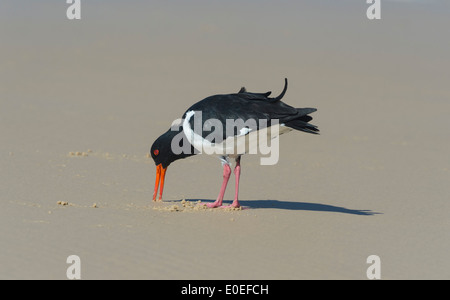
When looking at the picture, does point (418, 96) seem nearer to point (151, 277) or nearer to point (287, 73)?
point (287, 73)

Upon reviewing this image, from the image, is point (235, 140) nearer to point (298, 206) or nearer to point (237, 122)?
point (237, 122)

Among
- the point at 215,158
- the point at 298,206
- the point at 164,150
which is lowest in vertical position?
the point at 298,206

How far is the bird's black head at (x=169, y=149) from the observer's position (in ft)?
34.4

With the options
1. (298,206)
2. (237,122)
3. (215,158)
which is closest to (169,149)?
(237,122)

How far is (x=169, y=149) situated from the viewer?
10.6 m

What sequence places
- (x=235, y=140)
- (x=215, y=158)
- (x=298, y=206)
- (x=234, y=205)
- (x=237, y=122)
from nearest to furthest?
(x=237, y=122) → (x=235, y=140) → (x=234, y=205) → (x=298, y=206) → (x=215, y=158)

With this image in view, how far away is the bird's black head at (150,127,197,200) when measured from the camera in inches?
413

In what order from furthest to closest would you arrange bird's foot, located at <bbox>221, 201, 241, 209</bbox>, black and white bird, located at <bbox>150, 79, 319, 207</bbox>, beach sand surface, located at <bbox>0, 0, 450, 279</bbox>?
bird's foot, located at <bbox>221, 201, 241, 209</bbox> < black and white bird, located at <bbox>150, 79, 319, 207</bbox> < beach sand surface, located at <bbox>0, 0, 450, 279</bbox>

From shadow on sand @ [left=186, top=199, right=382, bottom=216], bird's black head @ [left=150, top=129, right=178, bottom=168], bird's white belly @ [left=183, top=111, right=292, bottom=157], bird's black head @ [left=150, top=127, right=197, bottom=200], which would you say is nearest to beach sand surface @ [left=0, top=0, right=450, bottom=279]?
shadow on sand @ [left=186, top=199, right=382, bottom=216]

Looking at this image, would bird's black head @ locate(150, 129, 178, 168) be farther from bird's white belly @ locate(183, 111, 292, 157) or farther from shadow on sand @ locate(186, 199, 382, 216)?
shadow on sand @ locate(186, 199, 382, 216)

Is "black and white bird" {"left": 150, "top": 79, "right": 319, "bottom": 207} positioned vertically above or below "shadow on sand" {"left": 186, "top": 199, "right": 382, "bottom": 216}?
above

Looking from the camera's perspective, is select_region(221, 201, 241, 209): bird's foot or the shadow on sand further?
the shadow on sand

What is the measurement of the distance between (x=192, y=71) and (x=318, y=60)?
244 inches

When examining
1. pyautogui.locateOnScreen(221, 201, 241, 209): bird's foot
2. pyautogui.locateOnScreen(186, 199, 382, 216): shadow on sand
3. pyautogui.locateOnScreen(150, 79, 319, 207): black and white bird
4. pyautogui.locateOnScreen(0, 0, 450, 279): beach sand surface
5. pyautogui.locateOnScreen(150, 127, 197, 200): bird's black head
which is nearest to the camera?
pyautogui.locateOnScreen(0, 0, 450, 279): beach sand surface
